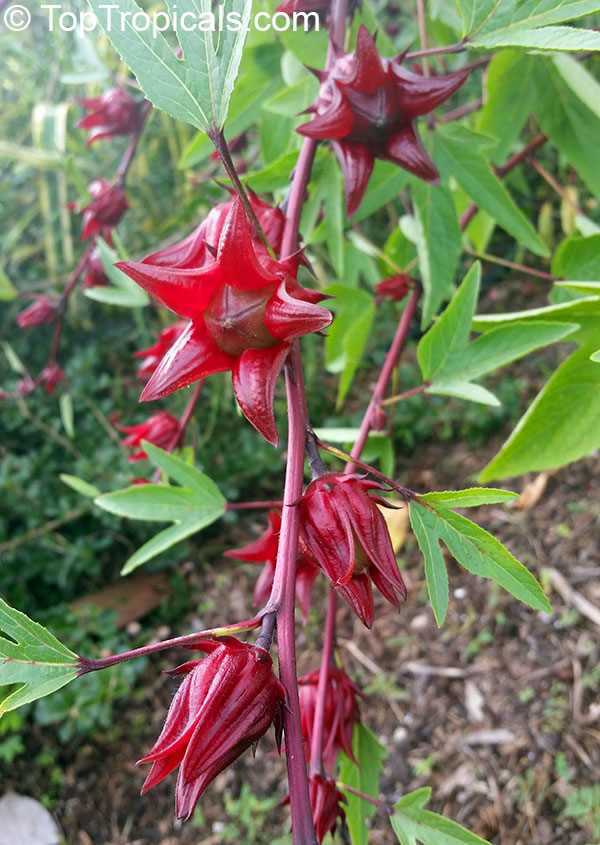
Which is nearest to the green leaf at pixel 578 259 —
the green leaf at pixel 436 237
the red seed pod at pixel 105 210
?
the green leaf at pixel 436 237

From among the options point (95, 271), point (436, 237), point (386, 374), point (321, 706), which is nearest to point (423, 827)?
point (321, 706)

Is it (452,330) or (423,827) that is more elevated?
(452,330)

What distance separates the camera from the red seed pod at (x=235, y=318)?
1.01 feet

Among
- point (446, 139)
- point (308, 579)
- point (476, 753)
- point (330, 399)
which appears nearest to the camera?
point (308, 579)

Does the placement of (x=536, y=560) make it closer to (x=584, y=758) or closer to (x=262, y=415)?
(x=584, y=758)

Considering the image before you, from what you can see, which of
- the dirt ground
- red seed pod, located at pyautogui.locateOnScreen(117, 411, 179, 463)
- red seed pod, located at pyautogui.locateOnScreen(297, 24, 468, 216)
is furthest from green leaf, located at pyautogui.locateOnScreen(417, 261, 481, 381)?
Answer: the dirt ground

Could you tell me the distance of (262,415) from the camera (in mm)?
303

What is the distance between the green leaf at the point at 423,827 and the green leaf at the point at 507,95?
0.70 m

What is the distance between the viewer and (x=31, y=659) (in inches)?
13.4

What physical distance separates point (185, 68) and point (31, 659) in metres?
0.32

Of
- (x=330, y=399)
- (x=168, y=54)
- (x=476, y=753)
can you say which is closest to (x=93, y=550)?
Answer: (x=330, y=399)

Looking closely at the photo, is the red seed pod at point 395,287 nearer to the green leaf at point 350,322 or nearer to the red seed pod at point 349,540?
the green leaf at point 350,322

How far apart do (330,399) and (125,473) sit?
2.21 feet

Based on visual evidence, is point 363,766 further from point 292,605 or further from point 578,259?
point 578,259
